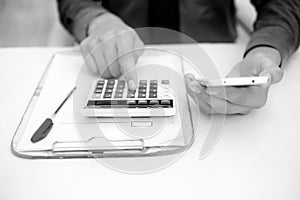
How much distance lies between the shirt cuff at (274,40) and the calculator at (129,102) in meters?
0.19

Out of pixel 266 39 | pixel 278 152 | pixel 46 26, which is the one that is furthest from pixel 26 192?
pixel 46 26

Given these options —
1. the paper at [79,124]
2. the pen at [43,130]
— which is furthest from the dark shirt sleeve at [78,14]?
the pen at [43,130]

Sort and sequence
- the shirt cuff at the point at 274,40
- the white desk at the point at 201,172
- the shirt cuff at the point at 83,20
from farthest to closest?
the shirt cuff at the point at 83,20 < the shirt cuff at the point at 274,40 < the white desk at the point at 201,172

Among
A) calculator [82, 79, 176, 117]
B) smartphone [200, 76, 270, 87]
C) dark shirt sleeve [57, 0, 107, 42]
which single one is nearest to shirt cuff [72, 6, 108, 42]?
dark shirt sleeve [57, 0, 107, 42]

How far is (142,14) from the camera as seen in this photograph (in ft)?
2.93

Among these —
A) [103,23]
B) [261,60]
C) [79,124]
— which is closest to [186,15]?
[103,23]

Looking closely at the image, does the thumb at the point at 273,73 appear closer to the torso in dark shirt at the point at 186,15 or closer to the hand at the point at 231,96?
the hand at the point at 231,96

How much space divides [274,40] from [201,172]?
0.31 m

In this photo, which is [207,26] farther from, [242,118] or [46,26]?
[46,26]

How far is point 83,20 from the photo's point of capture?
30.3 inches

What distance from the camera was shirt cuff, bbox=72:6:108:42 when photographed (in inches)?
30.0

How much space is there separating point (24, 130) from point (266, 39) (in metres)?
0.41

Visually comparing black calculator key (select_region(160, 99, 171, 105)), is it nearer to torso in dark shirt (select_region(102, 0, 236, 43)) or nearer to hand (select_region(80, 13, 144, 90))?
hand (select_region(80, 13, 144, 90))

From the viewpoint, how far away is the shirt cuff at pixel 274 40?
651 millimetres
